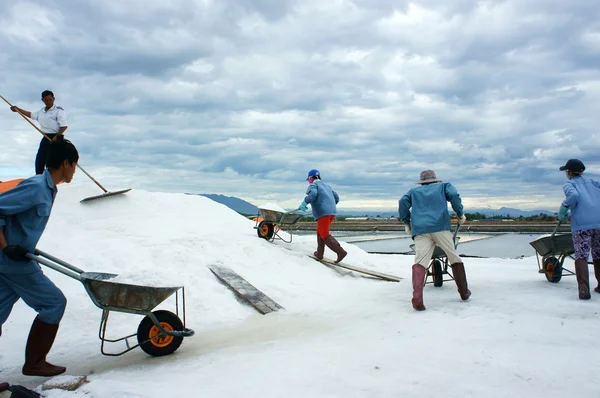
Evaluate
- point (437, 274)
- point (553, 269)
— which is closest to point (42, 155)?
point (437, 274)

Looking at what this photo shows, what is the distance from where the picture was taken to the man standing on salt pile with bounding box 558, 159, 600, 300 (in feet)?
16.9

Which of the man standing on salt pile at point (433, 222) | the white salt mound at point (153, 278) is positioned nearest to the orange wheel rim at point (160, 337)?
the white salt mound at point (153, 278)

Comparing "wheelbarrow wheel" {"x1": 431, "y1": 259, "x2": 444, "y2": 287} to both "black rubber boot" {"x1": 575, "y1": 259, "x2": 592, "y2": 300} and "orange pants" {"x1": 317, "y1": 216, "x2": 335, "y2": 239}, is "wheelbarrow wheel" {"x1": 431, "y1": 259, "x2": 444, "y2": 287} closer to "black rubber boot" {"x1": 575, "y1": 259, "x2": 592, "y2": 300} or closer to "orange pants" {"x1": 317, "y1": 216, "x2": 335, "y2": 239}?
"black rubber boot" {"x1": 575, "y1": 259, "x2": 592, "y2": 300}

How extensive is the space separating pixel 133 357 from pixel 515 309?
3702mm

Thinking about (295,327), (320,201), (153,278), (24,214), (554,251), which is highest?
(320,201)

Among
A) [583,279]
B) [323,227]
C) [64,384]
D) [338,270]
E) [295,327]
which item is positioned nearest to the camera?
[64,384]

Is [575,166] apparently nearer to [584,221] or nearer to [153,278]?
[584,221]

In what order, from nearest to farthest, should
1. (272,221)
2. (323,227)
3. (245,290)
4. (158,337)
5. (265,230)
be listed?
(158,337) < (245,290) < (323,227) < (272,221) < (265,230)

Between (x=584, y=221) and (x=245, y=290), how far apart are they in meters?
4.01

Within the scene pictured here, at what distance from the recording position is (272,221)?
840 centimetres

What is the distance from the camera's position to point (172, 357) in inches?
144

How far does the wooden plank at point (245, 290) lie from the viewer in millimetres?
5387

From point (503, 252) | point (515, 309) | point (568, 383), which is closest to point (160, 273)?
point (515, 309)

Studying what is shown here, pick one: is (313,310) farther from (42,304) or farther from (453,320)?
(42,304)
